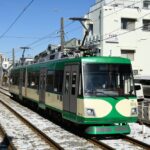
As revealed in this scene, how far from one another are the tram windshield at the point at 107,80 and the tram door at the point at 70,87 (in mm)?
499

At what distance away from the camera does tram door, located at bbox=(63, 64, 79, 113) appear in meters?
16.4

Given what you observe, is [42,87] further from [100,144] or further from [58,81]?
[100,144]

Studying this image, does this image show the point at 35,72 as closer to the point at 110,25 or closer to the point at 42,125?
the point at 42,125

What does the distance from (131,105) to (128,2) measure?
143ft

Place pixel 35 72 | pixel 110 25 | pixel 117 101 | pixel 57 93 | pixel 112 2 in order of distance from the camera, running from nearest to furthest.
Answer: pixel 117 101, pixel 57 93, pixel 35 72, pixel 110 25, pixel 112 2

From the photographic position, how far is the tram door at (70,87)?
16.4 meters

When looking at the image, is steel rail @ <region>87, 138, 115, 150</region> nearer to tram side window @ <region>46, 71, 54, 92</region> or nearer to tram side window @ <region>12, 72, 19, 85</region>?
tram side window @ <region>46, 71, 54, 92</region>

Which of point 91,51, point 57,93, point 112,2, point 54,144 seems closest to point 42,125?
point 57,93

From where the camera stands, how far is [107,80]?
16109 mm

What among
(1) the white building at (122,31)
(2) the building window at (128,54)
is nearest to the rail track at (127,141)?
(1) the white building at (122,31)

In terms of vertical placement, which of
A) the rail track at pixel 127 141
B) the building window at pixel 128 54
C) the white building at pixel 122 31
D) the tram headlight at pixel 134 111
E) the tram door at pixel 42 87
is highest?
the white building at pixel 122 31

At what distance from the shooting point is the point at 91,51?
18062mm

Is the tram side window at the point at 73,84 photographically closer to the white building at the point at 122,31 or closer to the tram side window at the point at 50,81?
the tram side window at the point at 50,81

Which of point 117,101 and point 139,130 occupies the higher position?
point 117,101
